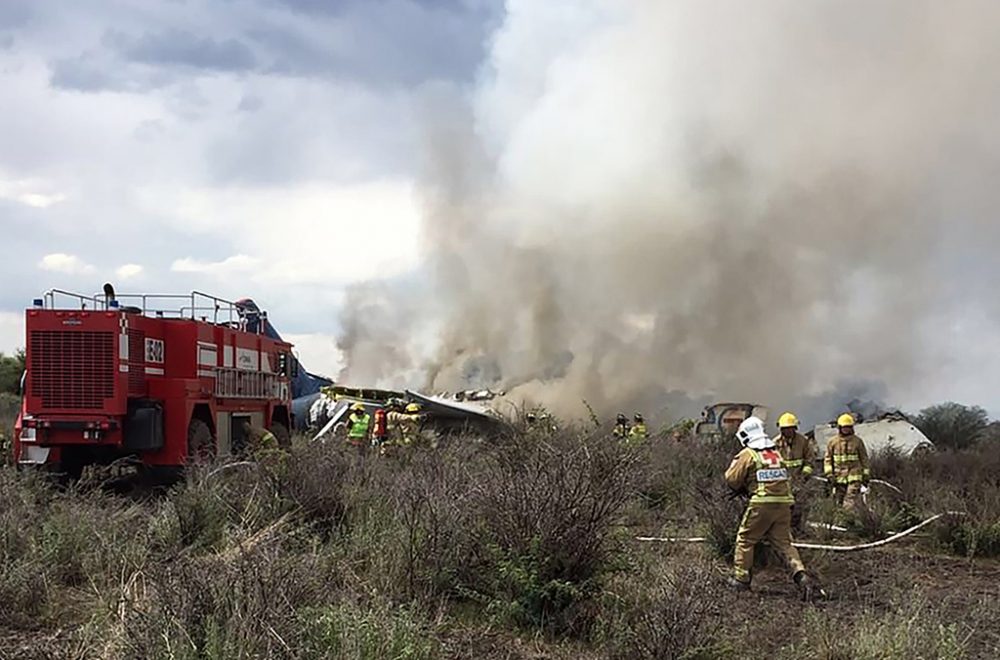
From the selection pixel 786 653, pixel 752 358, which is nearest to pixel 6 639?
pixel 786 653

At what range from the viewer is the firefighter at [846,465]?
13.4m

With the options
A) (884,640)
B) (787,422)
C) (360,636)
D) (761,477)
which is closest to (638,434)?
(787,422)

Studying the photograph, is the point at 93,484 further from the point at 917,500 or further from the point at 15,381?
the point at 15,381

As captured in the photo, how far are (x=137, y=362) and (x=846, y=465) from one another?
9.58 meters

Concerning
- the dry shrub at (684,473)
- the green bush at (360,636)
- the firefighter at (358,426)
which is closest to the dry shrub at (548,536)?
the green bush at (360,636)

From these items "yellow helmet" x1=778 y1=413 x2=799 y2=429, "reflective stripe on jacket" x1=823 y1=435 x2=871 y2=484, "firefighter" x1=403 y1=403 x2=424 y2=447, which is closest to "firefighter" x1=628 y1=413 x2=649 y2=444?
"yellow helmet" x1=778 y1=413 x2=799 y2=429

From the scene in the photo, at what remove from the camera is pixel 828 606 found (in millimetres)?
7723

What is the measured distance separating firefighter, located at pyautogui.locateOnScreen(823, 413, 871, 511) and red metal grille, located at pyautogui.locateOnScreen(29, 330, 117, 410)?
31.3ft

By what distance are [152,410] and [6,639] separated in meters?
7.46

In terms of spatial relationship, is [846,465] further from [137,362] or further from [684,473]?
[137,362]

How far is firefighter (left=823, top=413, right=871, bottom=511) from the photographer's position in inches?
527

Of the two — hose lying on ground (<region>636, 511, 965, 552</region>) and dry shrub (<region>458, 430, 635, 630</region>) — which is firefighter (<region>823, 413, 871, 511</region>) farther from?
dry shrub (<region>458, 430, 635, 630</region>)

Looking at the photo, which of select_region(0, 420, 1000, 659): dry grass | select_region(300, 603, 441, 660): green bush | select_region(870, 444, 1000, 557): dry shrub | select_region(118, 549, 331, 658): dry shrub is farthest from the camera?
select_region(870, 444, 1000, 557): dry shrub

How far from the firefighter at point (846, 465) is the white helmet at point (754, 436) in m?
5.14
